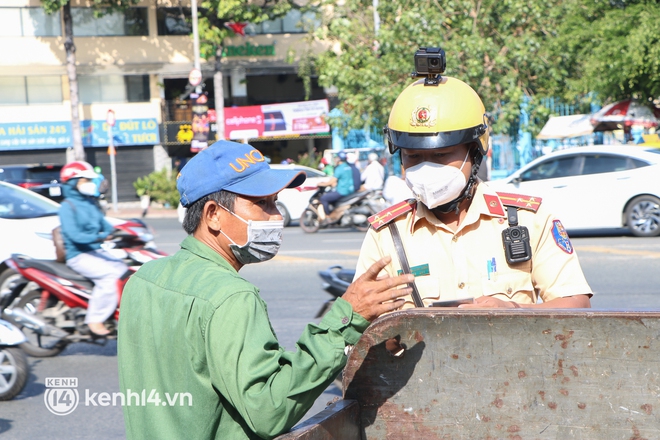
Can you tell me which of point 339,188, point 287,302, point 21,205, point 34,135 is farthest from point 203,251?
point 34,135

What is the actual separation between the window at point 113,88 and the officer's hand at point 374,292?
29.7 metres

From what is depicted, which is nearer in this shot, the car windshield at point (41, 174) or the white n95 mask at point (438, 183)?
the white n95 mask at point (438, 183)

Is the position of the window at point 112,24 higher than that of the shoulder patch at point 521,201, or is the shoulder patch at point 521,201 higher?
the window at point 112,24

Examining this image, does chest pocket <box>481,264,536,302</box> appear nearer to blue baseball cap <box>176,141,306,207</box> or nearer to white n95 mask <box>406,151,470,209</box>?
white n95 mask <box>406,151,470,209</box>

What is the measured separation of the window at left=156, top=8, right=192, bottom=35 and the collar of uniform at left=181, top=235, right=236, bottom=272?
29603 millimetres

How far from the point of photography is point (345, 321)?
5.92 ft

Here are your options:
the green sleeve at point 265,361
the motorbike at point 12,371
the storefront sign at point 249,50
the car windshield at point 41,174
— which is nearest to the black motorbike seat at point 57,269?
the motorbike at point 12,371

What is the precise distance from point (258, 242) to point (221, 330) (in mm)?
404

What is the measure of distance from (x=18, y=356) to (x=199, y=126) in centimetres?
2158

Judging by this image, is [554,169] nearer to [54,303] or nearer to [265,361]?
[54,303]

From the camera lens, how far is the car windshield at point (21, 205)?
313 inches

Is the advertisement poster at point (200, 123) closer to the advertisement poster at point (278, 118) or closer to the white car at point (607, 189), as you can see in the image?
the advertisement poster at point (278, 118)

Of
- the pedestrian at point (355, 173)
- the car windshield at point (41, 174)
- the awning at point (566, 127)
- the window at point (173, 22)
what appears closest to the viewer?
the pedestrian at point (355, 173)

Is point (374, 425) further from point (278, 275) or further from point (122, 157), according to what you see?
point (122, 157)
